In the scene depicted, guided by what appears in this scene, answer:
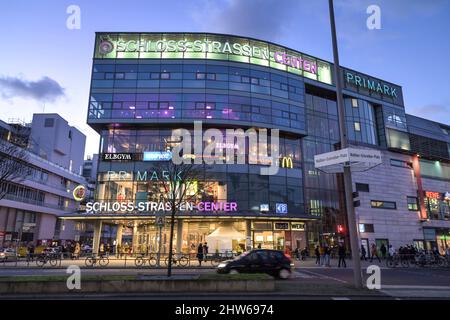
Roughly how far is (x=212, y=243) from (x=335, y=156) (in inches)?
894

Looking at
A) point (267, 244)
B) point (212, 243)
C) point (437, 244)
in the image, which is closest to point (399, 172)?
point (437, 244)

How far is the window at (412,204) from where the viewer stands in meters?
47.9

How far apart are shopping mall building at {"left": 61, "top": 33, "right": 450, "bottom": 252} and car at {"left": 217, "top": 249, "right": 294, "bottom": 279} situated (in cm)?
1514

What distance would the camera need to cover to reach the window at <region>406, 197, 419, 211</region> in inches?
1884

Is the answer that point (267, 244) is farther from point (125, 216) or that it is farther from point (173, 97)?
point (173, 97)

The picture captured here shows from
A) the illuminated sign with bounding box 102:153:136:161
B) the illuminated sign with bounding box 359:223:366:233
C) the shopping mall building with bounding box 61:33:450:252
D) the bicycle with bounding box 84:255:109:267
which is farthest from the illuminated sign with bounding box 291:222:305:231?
the bicycle with bounding box 84:255:109:267

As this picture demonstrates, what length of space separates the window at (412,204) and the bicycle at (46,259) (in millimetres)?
44461

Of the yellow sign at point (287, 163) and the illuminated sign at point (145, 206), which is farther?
the yellow sign at point (287, 163)

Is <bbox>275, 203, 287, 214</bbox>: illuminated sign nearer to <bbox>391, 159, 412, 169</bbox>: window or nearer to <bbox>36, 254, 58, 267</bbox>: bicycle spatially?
<bbox>391, 159, 412, 169</bbox>: window

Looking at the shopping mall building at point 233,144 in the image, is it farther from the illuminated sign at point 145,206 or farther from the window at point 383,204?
Result: the illuminated sign at point 145,206

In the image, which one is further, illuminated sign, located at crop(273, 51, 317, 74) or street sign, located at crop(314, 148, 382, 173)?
illuminated sign, located at crop(273, 51, 317, 74)

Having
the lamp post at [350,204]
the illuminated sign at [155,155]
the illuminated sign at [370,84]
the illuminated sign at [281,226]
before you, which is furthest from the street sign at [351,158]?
the illuminated sign at [370,84]

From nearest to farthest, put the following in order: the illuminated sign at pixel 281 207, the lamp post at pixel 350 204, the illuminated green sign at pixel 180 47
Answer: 1. the lamp post at pixel 350 204
2. the illuminated sign at pixel 281 207
3. the illuminated green sign at pixel 180 47

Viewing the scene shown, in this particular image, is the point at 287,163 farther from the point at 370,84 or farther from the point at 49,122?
the point at 49,122
